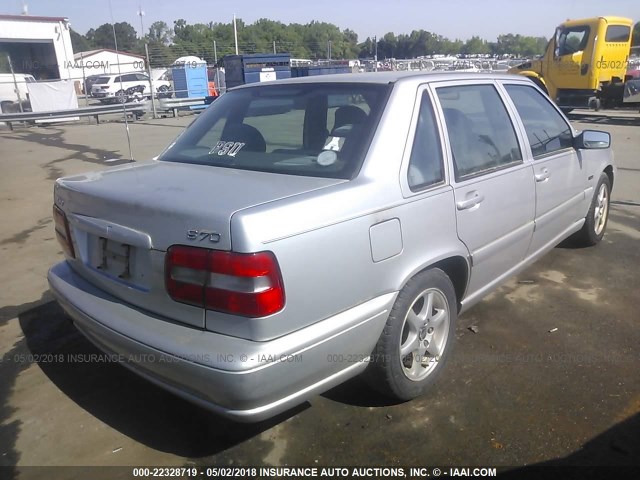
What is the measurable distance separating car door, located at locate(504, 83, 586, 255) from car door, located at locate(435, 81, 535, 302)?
0.17 m

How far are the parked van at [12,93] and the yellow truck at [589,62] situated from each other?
1937 cm

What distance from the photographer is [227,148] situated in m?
3.17

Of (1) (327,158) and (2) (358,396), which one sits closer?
(1) (327,158)

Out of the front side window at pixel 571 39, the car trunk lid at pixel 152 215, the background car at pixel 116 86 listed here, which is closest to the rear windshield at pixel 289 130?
the car trunk lid at pixel 152 215

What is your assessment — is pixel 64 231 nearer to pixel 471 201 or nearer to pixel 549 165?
pixel 471 201

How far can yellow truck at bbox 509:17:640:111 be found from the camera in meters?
16.6

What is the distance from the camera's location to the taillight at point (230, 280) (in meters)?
2.08

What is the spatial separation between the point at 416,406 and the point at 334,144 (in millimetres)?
1466

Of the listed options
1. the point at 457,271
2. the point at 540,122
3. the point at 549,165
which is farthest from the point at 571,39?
the point at 457,271

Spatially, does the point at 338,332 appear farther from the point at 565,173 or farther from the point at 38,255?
the point at 38,255

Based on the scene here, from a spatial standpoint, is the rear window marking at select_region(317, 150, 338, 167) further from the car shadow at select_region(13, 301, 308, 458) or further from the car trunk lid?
the car shadow at select_region(13, 301, 308, 458)

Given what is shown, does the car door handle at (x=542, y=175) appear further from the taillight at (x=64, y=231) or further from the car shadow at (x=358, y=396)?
the taillight at (x=64, y=231)

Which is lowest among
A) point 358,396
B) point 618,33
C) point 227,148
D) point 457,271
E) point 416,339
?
point 358,396

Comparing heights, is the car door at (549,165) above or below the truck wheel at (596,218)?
above
